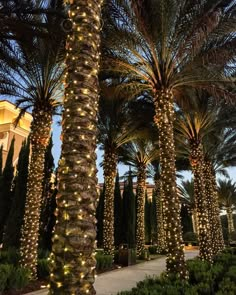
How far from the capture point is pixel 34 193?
1087cm

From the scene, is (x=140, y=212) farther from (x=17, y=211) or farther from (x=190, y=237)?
(x=190, y=237)

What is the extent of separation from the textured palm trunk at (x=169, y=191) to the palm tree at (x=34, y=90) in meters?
4.11

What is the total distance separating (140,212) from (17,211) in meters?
8.09

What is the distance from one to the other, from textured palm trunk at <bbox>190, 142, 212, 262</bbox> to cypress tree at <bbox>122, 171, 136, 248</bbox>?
12.6 m

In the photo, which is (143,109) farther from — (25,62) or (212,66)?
(25,62)

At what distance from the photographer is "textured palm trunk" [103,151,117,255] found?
16.3m

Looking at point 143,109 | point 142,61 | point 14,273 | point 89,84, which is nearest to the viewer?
point 89,84

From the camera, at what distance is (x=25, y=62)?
1145 centimetres

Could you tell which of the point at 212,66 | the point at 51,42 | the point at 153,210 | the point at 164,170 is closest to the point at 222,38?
the point at 212,66

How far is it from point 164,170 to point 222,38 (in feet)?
17.7

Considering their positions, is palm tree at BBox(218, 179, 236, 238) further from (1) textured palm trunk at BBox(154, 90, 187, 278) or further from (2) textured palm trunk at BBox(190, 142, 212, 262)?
(1) textured palm trunk at BBox(154, 90, 187, 278)

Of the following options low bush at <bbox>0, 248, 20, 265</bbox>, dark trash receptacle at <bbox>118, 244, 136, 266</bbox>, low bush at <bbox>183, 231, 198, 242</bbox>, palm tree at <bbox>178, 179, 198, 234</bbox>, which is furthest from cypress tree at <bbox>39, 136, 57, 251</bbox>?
palm tree at <bbox>178, 179, 198, 234</bbox>

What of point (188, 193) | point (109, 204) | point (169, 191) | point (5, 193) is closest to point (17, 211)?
point (5, 193)

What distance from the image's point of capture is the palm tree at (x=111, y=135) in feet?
53.0
